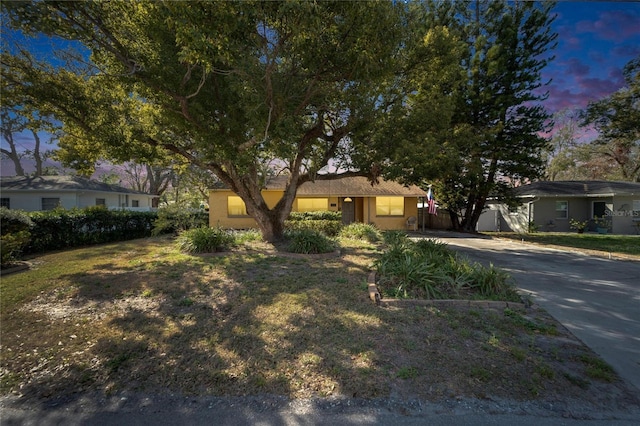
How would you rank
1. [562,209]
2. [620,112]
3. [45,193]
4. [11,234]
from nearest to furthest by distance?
[11,234] → [620,112] → [45,193] → [562,209]

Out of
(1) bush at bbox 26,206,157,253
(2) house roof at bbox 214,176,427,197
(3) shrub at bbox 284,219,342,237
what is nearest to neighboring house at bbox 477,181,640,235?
(2) house roof at bbox 214,176,427,197

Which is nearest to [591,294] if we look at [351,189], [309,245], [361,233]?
[309,245]

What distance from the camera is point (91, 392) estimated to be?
107 inches

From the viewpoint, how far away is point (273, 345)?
3.44 m

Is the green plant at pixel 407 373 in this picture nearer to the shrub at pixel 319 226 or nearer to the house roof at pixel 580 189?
the shrub at pixel 319 226

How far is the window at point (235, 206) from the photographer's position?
63.4ft

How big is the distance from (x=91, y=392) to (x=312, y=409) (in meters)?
2.06

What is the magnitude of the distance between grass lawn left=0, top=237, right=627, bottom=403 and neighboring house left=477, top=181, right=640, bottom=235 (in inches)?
732

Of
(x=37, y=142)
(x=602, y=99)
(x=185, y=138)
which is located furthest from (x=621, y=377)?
(x=37, y=142)

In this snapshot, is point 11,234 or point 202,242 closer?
point 11,234

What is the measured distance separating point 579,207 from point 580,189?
4.03 ft

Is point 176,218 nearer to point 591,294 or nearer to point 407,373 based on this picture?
point 407,373

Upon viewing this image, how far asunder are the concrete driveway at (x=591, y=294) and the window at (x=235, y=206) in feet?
46.0

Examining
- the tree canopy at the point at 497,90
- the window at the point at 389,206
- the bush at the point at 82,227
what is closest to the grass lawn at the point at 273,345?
the bush at the point at 82,227
